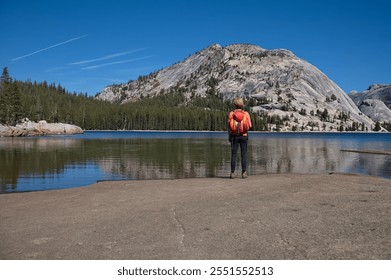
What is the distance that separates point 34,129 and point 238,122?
14406cm

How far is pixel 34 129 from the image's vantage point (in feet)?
476

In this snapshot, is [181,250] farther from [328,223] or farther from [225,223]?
[328,223]

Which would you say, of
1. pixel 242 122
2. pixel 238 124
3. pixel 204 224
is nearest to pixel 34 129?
pixel 238 124

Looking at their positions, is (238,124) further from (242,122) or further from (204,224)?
(204,224)

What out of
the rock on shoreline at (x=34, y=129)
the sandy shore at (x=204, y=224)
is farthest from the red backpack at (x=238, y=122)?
the rock on shoreline at (x=34, y=129)

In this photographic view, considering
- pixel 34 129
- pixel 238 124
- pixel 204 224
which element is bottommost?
pixel 204 224

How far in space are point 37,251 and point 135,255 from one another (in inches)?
86.7

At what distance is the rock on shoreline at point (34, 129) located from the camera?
119 metres

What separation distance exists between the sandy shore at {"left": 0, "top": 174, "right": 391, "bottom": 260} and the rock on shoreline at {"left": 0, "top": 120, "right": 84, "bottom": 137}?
4656 inches

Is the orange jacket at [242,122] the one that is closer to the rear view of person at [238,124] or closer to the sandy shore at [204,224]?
the rear view of person at [238,124]

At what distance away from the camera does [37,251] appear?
7.43 metres

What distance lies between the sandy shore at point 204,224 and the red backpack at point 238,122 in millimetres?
4727
